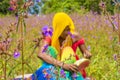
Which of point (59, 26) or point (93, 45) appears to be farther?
point (93, 45)

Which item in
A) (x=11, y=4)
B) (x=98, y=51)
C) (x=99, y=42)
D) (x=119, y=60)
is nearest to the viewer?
(x=11, y=4)

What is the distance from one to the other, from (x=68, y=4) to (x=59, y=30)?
1345 cm

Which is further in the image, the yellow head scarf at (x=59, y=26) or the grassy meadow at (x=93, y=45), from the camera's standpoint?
the grassy meadow at (x=93, y=45)

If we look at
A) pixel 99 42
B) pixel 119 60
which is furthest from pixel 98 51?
pixel 119 60

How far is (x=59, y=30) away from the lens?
380 cm

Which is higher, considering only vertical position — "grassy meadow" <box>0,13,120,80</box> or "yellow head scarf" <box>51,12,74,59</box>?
"yellow head scarf" <box>51,12,74,59</box>

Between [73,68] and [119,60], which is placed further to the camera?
[73,68]

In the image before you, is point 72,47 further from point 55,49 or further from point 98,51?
point 98,51

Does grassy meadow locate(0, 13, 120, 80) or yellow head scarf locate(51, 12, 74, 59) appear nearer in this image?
yellow head scarf locate(51, 12, 74, 59)

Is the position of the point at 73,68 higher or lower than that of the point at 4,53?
lower

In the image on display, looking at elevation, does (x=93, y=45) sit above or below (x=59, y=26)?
below

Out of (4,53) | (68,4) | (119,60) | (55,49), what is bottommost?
(68,4)

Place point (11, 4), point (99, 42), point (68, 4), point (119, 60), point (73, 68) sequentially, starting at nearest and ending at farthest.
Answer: point (11, 4)
point (119, 60)
point (73, 68)
point (99, 42)
point (68, 4)

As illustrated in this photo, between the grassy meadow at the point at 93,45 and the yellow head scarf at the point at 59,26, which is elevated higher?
the yellow head scarf at the point at 59,26
